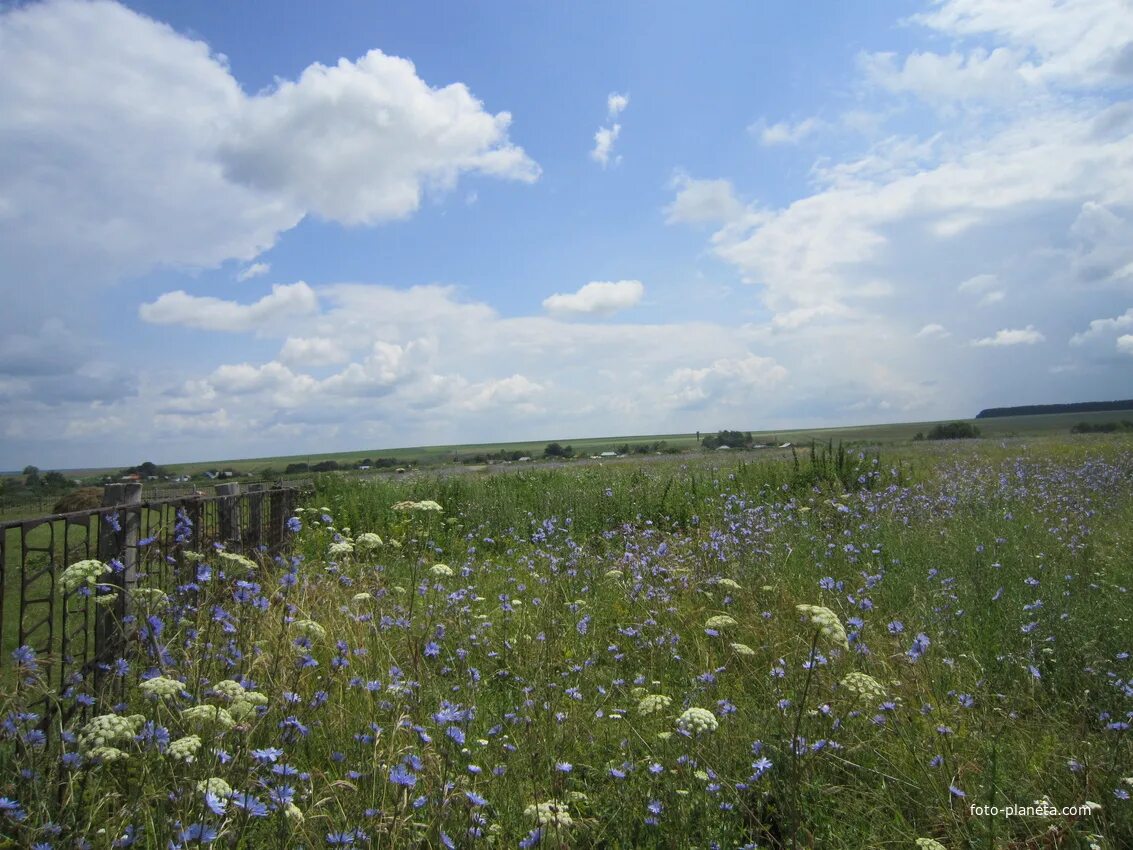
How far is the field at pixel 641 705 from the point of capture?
8.05ft

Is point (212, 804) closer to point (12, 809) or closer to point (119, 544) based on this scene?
point (12, 809)

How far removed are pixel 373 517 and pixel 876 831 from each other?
9.65 m

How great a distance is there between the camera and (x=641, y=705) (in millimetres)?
2842

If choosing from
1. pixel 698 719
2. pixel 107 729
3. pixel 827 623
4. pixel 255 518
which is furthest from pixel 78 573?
pixel 255 518

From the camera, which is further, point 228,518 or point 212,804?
point 228,518

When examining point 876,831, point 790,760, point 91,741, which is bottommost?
point 876,831

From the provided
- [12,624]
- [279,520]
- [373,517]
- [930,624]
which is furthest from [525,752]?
[12,624]

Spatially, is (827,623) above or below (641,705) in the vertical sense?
above

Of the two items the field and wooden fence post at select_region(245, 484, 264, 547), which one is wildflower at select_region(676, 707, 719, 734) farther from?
wooden fence post at select_region(245, 484, 264, 547)

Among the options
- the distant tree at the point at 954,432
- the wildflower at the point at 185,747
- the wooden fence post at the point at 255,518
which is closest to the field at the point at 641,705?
the wildflower at the point at 185,747

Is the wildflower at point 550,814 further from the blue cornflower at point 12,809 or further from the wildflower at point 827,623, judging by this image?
the blue cornflower at point 12,809

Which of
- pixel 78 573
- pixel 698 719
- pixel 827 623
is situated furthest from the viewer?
pixel 78 573

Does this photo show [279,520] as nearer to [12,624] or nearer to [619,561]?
[619,561]

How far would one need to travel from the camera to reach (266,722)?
328cm
